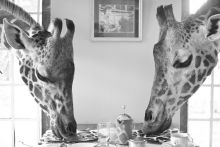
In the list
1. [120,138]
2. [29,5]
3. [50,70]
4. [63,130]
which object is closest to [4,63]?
[29,5]

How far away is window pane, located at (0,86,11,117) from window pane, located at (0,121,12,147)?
0.07 metres

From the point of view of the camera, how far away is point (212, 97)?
2.69 metres

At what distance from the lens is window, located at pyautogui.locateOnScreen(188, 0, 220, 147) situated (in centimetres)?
269

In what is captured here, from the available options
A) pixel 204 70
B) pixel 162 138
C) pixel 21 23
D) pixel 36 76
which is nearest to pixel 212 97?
pixel 204 70

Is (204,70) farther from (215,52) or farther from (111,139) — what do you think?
(111,139)

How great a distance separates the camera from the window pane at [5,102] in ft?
9.02

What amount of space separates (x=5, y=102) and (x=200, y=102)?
1.69 meters

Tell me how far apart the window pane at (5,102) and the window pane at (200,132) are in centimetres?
157

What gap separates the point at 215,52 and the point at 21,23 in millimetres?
1343

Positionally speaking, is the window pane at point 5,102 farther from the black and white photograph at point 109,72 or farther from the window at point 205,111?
the window at point 205,111

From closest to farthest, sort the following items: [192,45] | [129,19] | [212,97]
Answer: [192,45] → [129,19] → [212,97]

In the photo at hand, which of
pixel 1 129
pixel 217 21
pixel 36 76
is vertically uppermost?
pixel 217 21

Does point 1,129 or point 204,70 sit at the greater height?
point 204,70

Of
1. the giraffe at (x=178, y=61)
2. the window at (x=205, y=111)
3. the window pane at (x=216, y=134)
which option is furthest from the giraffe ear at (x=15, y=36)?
the window pane at (x=216, y=134)
